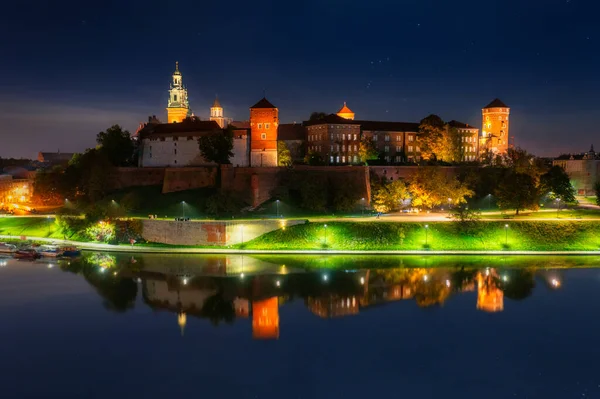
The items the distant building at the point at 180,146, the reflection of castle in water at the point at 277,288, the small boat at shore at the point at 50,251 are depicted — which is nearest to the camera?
the reflection of castle in water at the point at 277,288

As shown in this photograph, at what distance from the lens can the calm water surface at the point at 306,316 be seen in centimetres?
1305

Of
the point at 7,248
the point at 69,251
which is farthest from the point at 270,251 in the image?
the point at 7,248

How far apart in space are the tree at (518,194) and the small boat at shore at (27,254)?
2637 centimetres

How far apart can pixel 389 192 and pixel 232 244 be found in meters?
10.8

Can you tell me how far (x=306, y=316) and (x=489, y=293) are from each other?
24.4 ft

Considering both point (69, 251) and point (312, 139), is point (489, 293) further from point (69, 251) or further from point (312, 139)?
point (312, 139)

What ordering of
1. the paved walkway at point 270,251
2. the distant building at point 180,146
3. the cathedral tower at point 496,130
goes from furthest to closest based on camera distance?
1. the cathedral tower at point 496,130
2. the distant building at point 180,146
3. the paved walkway at point 270,251

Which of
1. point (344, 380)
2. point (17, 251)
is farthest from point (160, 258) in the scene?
point (344, 380)

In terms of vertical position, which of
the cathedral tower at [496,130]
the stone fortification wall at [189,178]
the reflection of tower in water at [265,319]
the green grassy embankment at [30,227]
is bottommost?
the reflection of tower in water at [265,319]

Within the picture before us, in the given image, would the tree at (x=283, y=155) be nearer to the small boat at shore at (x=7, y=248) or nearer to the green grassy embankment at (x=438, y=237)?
the green grassy embankment at (x=438, y=237)

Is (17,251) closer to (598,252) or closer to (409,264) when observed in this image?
(409,264)

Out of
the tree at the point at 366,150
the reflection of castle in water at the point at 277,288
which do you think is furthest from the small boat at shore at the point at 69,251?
the tree at the point at 366,150

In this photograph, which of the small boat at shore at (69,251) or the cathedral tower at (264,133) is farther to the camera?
the cathedral tower at (264,133)

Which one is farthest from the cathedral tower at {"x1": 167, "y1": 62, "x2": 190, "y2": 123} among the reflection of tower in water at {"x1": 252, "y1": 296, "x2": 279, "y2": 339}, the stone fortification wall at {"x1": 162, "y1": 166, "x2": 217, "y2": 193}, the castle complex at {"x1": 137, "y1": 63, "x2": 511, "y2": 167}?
the reflection of tower in water at {"x1": 252, "y1": 296, "x2": 279, "y2": 339}
